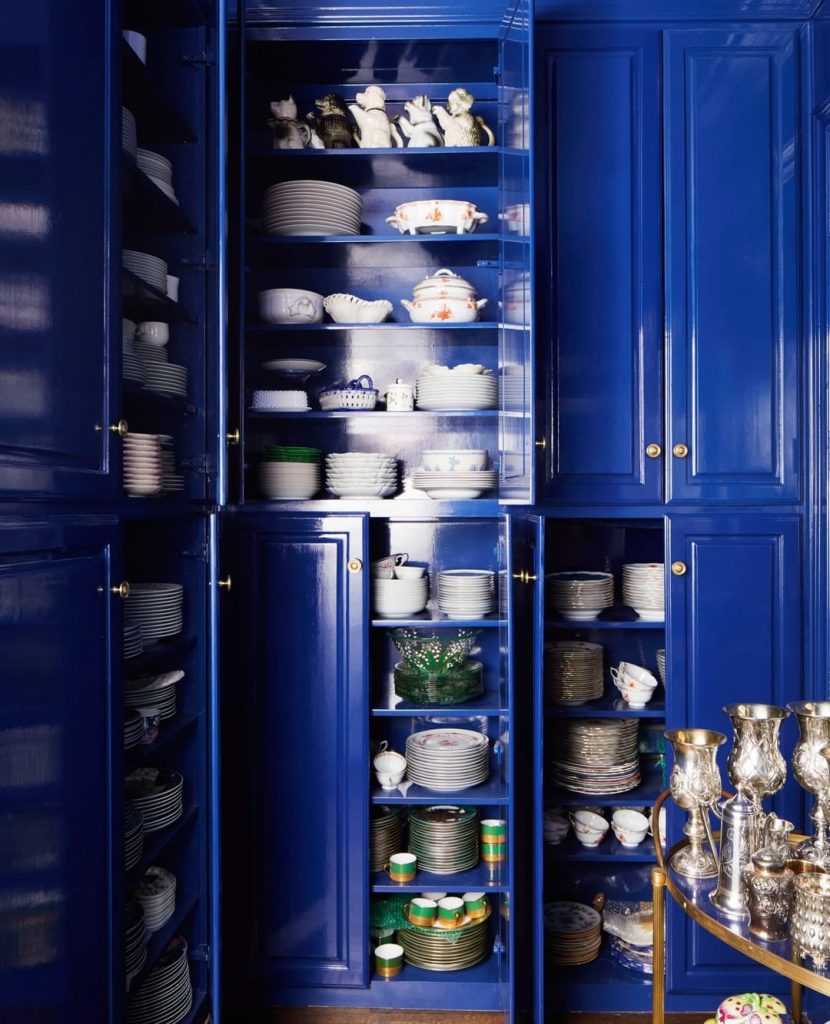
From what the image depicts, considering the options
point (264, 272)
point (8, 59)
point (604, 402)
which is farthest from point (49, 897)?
point (264, 272)

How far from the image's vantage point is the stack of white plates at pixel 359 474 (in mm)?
2299

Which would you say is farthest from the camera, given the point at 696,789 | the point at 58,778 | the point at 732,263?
the point at 732,263

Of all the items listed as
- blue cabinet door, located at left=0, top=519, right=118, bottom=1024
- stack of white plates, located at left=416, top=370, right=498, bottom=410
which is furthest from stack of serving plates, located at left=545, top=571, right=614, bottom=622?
blue cabinet door, located at left=0, top=519, right=118, bottom=1024

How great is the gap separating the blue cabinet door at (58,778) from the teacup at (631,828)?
1.42 m

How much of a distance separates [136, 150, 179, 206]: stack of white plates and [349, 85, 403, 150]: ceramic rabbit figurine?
0.68 meters

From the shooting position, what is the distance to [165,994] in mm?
1731

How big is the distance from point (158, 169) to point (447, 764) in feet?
5.14

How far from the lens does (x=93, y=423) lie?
1.30 meters

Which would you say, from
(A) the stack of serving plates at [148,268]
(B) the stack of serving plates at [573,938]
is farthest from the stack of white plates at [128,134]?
(B) the stack of serving plates at [573,938]

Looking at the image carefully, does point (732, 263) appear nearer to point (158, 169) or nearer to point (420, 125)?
point (420, 125)

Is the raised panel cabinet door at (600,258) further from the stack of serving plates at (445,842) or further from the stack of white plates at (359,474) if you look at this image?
the stack of serving plates at (445,842)

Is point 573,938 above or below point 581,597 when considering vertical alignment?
below

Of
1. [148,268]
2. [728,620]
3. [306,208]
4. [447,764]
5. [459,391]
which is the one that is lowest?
[447,764]

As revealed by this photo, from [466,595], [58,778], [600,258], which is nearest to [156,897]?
[58,778]
